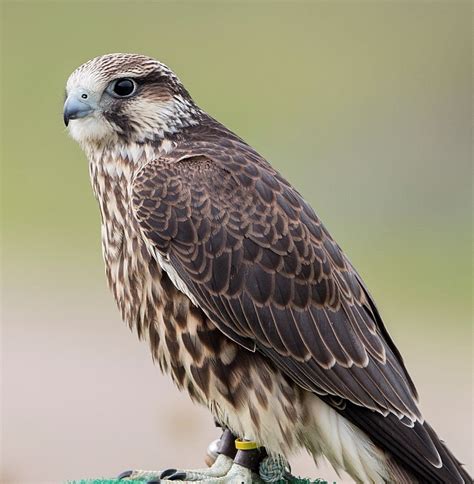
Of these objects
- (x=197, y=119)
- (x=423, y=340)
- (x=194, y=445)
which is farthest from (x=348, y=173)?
(x=197, y=119)

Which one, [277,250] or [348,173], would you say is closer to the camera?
[277,250]

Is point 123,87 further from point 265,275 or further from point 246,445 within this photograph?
point 246,445

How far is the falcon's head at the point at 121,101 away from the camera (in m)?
4.25

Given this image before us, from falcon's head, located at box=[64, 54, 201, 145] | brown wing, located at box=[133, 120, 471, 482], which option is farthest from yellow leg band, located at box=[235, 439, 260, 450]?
falcon's head, located at box=[64, 54, 201, 145]

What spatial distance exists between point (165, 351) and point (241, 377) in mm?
311

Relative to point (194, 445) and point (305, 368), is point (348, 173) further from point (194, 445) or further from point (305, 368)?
point (305, 368)

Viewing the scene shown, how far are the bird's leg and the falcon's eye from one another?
1328 millimetres

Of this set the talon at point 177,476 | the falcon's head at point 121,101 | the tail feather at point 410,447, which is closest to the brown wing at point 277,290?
the tail feather at point 410,447

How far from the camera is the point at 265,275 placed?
4.06 m

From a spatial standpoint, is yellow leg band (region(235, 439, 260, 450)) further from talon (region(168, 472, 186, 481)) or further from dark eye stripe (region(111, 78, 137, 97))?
dark eye stripe (region(111, 78, 137, 97))

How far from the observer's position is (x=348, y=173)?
13.0m

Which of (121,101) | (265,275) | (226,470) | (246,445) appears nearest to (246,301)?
(265,275)

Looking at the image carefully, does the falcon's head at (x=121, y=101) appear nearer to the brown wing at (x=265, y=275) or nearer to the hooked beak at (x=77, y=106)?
the hooked beak at (x=77, y=106)

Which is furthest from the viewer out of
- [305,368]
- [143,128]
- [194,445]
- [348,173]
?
[348,173]
